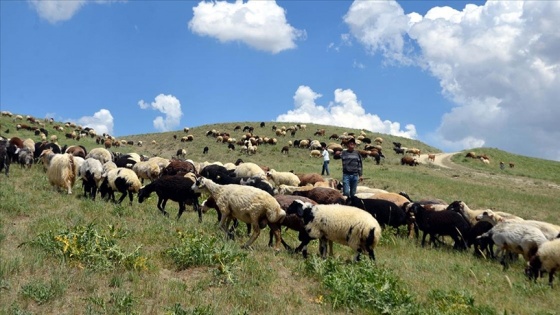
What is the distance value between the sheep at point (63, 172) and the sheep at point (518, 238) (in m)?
13.9

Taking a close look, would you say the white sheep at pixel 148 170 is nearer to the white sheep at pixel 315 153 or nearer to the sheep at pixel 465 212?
the sheep at pixel 465 212

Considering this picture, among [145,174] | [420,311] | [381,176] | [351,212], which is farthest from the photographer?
[381,176]

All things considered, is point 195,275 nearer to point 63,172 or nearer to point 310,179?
point 63,172

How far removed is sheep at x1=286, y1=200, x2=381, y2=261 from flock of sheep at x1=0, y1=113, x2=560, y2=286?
0.07 feet

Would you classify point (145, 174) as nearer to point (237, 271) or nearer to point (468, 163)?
point (237, 271)

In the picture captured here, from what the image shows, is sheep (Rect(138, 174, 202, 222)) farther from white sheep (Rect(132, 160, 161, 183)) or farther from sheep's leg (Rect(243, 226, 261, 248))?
white sheep (Rect(132, 160, 161, 183))

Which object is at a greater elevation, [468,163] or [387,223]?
[468,163]

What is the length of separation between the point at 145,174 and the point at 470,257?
554 inches

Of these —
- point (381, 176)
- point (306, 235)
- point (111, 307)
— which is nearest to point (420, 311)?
point (306, 235)

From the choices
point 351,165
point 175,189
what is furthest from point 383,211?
point 175,189

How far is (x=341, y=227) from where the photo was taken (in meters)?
9.16

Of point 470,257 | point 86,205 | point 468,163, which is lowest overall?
point 470,257

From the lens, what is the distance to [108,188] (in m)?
14.4

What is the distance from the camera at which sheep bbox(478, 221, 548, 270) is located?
1079 cm
